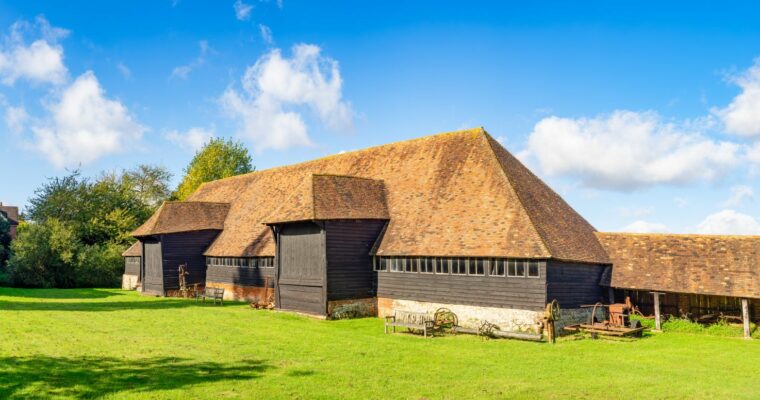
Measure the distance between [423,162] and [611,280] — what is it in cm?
1203

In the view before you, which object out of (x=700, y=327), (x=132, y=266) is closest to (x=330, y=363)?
(x=700, y=327)

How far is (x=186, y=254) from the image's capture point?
134 feet

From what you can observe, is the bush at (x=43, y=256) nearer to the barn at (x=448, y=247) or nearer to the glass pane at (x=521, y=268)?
the barn at (x=448, y=247)

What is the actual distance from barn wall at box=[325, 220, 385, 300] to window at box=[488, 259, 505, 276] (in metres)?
7.64

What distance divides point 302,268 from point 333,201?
154 inches

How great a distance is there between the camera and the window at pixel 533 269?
2278 centimetres

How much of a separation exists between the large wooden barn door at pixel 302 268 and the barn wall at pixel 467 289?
330cm

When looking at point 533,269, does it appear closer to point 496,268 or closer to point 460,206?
point 496,268

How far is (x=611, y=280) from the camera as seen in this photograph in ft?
88.4

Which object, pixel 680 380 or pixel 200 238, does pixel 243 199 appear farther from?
pixel 680 380

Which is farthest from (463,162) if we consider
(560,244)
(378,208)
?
(560,244)

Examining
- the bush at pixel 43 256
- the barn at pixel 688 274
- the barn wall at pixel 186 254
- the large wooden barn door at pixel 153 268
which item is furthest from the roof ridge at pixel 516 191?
the bush at pixel 43 256

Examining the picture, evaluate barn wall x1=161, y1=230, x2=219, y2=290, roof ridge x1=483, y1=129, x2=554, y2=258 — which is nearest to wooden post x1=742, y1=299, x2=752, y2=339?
roof ridge x1=483, y1=129, x2=554, y2=258

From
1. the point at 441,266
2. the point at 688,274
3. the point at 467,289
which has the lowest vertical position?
the point at 467,289
